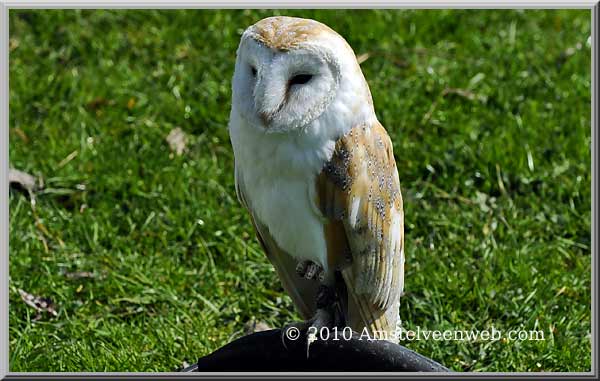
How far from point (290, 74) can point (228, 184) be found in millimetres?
2224

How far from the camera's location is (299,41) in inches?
112

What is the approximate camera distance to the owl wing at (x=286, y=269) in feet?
10.9

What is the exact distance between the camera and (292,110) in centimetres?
290

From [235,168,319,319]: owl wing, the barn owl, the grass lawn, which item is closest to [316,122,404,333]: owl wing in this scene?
the barn owl

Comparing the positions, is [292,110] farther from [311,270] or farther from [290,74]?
[311,270]

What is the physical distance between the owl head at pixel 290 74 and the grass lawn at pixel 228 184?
1563 mm

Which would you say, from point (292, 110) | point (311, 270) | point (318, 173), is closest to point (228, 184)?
point (311, 270)

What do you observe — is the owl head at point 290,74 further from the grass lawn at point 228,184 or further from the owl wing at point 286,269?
the grass lawn at point 228,184

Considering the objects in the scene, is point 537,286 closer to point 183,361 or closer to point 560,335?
point 560,335

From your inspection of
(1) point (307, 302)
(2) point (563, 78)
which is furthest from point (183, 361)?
(2) point (563, 78)

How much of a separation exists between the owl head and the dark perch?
0.62m

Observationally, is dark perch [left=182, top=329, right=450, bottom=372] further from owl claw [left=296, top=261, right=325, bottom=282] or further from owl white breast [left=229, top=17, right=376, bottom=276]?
owl white breast [left=229, top=17, right=376, bottom=276]

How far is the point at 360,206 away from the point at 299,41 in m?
0.55

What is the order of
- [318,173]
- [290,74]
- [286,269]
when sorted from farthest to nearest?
[286,269] → [318,173] → [290,74]
